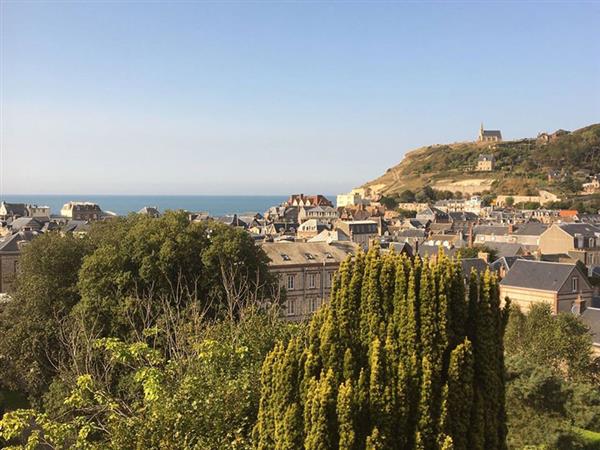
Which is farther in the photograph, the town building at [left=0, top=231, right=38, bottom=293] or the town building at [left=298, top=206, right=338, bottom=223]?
the town building at [left=298, top=206, right=338, bottom=223]

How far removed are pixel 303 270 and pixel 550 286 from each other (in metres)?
18.0

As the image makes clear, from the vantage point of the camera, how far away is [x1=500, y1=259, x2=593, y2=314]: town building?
41625 mm

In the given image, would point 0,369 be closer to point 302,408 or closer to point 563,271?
point 302,408

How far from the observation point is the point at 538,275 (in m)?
43.5

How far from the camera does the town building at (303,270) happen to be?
46.1 m

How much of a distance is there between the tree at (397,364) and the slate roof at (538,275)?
3346 cm

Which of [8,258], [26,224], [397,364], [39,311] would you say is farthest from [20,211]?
[397,364]

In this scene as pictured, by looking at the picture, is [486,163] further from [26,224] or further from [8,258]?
[8,258]

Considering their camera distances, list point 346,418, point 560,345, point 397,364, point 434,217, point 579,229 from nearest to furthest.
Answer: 1. point 346,418
2. point 397,364
3. point 560,345
4. point 579,229
5. point 434,217

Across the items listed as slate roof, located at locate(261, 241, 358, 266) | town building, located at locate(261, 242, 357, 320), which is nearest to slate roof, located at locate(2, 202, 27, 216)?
slate roof, located at locate(261, 241, 358, 266)

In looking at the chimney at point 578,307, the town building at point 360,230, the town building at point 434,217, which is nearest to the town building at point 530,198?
the town building at point 434,217

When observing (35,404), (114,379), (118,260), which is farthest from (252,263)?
(35,404)

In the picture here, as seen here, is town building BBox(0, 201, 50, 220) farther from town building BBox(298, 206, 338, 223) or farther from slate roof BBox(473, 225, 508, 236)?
slate roof BBox(473, 225, 508, 236)

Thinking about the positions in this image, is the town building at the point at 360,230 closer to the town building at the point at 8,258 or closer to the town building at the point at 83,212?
the town building at the point at 8,258
